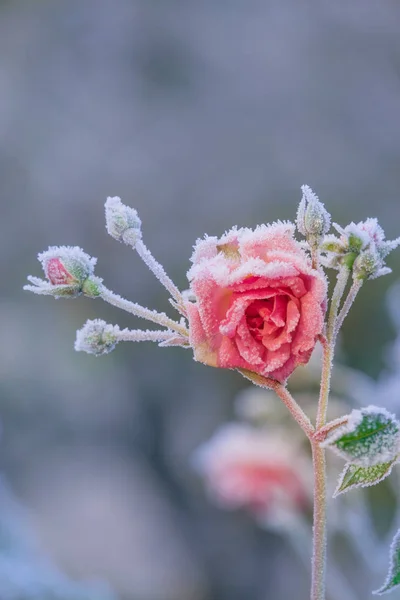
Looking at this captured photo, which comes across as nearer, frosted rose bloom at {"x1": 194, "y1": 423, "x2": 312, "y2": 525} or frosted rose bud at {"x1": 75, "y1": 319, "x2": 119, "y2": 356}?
frosted rose bud at {"x1": 75, "y1": 319, "x2": 119, "y2": 356}

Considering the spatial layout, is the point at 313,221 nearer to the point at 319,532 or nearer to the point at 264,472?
the point at 319,532

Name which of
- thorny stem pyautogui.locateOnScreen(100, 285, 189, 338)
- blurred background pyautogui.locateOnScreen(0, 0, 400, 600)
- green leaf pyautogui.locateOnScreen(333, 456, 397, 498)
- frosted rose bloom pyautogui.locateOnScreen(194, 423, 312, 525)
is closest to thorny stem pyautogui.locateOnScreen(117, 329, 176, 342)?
thorny stem pyautogui.locateOnScreen(100, 285, 189, 338)

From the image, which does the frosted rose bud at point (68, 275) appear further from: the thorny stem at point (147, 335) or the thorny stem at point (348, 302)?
the thorny stem at point (348, 302)

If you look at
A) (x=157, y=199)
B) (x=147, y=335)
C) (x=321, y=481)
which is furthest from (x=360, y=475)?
(x=157, y=199)

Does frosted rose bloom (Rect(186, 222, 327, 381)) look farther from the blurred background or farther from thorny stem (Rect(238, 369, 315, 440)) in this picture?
A: the blurred background

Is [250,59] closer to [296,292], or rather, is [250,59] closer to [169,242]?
[169,242]
